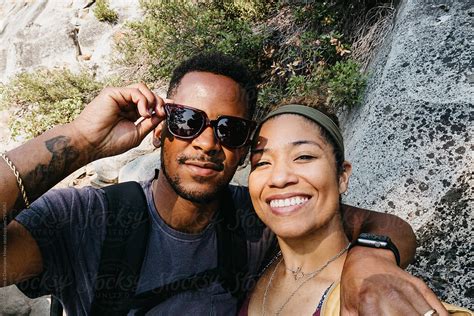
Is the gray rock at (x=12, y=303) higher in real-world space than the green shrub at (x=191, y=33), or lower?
lower

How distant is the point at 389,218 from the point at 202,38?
539 centimetres

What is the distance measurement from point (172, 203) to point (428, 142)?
1.88m

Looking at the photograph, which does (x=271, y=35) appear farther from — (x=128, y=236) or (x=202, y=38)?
(x=128, y=236)

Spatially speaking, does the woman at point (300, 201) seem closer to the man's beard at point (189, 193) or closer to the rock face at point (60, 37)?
the man's beard at point (189, 193)

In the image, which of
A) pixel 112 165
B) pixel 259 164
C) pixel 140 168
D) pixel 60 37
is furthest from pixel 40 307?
pixel 60 37

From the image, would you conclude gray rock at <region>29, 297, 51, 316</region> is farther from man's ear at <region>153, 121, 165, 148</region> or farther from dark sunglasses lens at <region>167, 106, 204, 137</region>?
dark sunglasses lens at <region>167, 106, 204, 137</region>

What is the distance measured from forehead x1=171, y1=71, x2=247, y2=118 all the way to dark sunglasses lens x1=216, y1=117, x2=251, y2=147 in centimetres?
9

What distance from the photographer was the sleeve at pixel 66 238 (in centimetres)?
215

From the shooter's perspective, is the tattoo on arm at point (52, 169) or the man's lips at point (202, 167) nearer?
the tattoo on arm at point (52, 169)

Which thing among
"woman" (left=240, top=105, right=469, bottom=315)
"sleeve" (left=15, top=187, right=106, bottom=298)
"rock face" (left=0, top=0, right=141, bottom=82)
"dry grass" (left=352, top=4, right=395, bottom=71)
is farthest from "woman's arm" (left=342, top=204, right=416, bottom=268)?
"rock face" (left=0, top=0, right=141, bottom=82)

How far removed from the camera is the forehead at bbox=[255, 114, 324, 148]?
2332mm

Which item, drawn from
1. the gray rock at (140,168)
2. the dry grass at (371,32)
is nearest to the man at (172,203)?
the dry grass at (371,32)

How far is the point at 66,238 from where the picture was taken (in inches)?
88.2

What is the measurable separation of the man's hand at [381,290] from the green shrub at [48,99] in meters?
8.80
